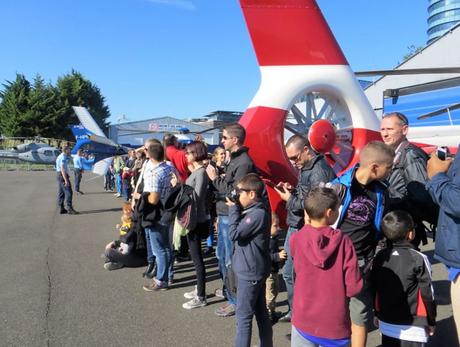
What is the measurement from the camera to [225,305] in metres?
3.75

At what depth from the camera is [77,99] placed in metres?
45.9

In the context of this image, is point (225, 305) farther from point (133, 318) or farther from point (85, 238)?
point (85, 238)

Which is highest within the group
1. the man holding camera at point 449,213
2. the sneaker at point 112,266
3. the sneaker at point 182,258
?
the man holding camera at point 449,213

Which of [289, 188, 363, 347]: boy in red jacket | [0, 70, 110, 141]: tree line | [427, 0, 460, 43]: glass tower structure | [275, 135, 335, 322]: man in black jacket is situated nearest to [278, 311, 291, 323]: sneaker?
[275, 135, 335, 322]: man in black jacket

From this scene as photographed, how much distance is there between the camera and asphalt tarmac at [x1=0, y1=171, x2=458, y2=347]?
10.2 feet

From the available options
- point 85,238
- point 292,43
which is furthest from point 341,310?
point 85,238

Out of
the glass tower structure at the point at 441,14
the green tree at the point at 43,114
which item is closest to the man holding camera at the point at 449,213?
the green tree at the point at 43,114

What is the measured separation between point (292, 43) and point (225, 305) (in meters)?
2.84

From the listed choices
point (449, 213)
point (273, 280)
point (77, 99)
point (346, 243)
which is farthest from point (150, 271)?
point (77, 99)

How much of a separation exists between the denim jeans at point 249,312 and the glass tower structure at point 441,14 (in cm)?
9915

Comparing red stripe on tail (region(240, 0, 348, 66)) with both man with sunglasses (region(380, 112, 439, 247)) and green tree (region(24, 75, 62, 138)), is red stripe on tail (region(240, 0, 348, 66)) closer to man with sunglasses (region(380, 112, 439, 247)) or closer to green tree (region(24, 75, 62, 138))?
man with sunglasses (region(380, 112, 439, 247))

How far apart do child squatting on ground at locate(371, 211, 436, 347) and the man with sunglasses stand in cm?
39

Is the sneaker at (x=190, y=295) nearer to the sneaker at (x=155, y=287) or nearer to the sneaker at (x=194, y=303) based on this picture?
the sneaker at (x=194, y=303)

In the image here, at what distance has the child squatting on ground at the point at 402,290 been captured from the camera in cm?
223
